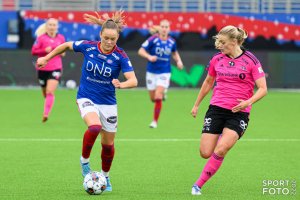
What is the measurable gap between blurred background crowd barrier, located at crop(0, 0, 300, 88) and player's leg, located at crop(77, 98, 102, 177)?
1938cm

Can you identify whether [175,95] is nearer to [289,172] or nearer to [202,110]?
[202,110]

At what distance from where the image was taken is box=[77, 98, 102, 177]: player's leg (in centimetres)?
965

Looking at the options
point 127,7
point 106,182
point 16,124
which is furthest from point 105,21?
point 127,7

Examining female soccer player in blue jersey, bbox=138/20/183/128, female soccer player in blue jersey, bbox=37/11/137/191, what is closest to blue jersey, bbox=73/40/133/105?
female soccer player in blue jersey, bbox=37/11/137/191

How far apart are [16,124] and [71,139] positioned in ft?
10.5

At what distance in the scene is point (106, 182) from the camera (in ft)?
32.1

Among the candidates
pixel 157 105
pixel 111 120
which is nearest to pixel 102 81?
pixel 111 120

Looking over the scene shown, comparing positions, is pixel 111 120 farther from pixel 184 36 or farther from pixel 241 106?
pixel 184 36

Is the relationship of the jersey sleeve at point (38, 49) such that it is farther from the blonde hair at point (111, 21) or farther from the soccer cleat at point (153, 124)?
the blonde hair at point (111, 21)

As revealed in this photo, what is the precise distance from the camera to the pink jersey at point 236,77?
9781mm

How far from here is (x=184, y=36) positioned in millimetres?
30766

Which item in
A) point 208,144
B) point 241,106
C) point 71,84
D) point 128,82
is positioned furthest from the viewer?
point 71,84

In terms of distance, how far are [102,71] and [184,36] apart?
21.0 m

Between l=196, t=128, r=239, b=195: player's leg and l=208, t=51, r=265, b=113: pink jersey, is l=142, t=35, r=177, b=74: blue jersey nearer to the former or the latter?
l=208, t=51, r=265, b=113: pink jersey
